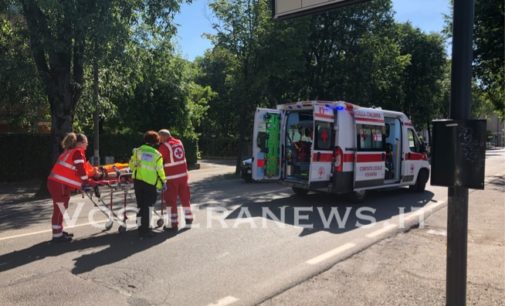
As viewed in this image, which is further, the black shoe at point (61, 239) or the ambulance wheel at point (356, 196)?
the ambulance wheel at point (356, 196)

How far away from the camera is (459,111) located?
10.7 feet

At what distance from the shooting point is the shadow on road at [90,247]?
19.0 feet

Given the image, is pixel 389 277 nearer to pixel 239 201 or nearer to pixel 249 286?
pixel 249 286

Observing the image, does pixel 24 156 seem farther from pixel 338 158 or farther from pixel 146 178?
pixel 338 158

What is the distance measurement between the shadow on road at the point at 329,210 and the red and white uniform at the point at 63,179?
3.13 metres

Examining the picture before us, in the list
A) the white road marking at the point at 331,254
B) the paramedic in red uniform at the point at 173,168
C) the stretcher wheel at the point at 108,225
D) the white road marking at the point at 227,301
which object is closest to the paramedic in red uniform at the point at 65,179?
the stretcher wheel at the point at 108,225

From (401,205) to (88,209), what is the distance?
7318 mm

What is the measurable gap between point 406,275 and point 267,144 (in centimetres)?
640

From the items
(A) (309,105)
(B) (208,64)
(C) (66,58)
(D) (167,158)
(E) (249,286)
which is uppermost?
(B) (208,64)

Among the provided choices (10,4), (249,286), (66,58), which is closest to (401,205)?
(249,286)

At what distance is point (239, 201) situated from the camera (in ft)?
36.8

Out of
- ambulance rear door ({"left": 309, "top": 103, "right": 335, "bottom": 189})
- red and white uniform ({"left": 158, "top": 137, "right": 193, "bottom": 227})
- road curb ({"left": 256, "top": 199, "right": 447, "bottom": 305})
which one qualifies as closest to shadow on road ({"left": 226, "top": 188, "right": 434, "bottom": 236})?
road curb ({"left": 256, "top": 199, "right": 447, "bottom": 305})

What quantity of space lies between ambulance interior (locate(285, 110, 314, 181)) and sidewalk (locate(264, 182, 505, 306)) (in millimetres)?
3973

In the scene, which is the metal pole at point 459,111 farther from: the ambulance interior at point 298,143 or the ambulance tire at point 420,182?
the ambulance tire at point 420,182
